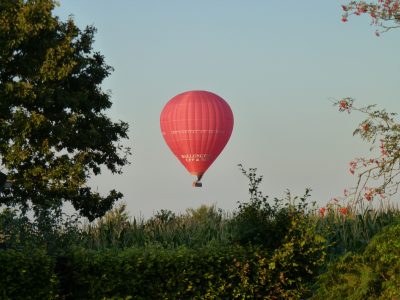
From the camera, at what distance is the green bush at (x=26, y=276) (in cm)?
1507

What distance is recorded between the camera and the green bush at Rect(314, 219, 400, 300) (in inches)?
502

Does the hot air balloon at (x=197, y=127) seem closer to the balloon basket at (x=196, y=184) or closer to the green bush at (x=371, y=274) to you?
the balloon basket at (x=196, y=184)

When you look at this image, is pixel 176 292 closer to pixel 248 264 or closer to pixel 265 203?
pixel 248 264

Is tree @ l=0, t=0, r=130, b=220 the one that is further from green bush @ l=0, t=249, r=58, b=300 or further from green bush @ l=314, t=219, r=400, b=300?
green bush @ l=314, t=219, r=400, b=300

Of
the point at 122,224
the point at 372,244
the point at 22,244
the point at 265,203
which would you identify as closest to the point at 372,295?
the point at 372,244

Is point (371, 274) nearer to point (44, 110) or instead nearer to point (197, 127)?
→ point (44, 110)

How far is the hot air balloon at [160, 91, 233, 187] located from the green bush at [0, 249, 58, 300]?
987 inches

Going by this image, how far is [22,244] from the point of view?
74.2 feet

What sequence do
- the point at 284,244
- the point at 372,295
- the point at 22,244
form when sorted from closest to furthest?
the point at 372,295, the point at 284,244, the point at 22,244

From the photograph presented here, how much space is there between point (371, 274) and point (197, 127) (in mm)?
27816

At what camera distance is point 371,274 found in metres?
12.9

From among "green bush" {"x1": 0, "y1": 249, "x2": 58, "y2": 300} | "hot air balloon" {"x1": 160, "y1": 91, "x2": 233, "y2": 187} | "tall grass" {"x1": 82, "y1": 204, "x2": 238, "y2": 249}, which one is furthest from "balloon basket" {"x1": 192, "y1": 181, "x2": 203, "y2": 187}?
"green bush" {"x1": 0, "y1": 249, "x2": 58, "y2": 300}

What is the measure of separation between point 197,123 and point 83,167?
1191 cm

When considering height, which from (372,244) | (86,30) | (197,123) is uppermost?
(86,30)
